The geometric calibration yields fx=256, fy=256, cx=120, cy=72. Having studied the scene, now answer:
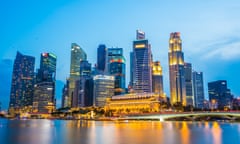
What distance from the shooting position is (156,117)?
531 ft

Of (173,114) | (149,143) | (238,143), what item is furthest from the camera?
(173,114)

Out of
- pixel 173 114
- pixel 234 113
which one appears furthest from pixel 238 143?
pixel 173 114

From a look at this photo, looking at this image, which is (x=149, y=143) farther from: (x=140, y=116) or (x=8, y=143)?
(x=140, y=116)

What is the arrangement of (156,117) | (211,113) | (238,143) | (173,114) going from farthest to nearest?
1. (156,117)
2. (173,114)
3. (211,113)
4. (238,143)

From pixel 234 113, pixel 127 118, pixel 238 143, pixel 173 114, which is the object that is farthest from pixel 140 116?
pixel 238 143

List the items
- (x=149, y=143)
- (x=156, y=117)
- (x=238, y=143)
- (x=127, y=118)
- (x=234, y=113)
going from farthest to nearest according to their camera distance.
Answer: (x=127, y=118)
(x=156, y=117)
(x=234, y=113)
(x=238, y=143)
(x=149, y=143)

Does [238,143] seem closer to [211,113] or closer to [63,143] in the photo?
[63,143]

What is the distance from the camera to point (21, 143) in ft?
119

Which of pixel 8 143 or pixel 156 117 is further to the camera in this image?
pixel 156 117

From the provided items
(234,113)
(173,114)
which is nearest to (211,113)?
(234,113)

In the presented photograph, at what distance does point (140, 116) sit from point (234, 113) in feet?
200

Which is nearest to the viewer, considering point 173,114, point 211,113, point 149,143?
point 149,143

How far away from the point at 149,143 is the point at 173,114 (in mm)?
118542

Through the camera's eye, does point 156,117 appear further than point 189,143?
Yes
